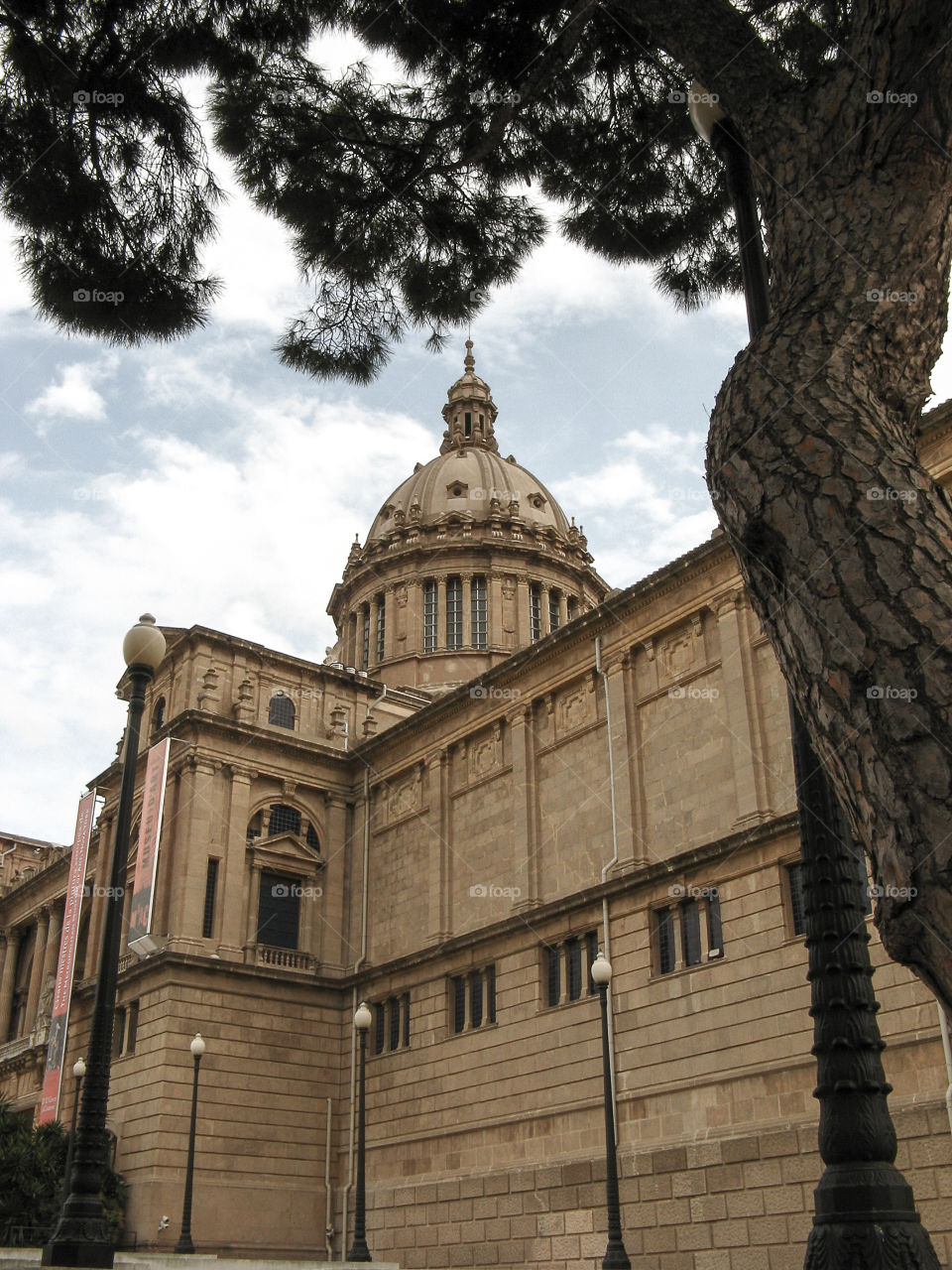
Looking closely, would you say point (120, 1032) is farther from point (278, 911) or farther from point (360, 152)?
point (360, 152)

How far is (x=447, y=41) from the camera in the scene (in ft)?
38.2

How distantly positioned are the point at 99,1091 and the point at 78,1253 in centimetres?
159

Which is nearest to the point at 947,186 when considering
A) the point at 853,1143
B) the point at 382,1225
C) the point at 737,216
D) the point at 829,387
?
the point at 829,387

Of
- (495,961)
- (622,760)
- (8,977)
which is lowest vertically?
(495,961)

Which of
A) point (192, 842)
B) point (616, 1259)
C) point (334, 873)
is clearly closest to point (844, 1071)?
point (616, 1259)

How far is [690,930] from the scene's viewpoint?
2725cm

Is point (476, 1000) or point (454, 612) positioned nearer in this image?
point (476, 1000)

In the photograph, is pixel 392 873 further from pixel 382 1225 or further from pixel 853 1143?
pixel 853 1143

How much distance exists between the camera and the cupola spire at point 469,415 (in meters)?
65.1

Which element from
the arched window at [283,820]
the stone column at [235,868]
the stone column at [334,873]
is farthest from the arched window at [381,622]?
the stone column at [235,868]

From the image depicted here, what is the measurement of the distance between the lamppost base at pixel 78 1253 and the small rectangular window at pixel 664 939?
58.3 feet

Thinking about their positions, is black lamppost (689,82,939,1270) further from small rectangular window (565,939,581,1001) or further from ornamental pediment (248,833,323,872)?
ornamental pediment (248,833,323,872)

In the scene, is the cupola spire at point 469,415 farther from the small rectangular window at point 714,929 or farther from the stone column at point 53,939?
the small rectangular window at point 714,929

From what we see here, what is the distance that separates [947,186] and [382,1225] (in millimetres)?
32599
